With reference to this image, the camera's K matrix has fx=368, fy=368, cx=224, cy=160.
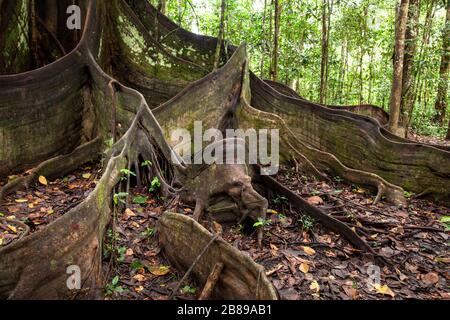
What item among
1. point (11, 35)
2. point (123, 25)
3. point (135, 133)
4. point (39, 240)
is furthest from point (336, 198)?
point (11, 35)

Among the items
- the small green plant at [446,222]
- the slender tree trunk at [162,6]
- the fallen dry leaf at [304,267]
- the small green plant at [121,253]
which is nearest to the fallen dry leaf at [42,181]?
the small green plant at [121,253]

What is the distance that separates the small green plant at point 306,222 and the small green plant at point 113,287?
2062 mm

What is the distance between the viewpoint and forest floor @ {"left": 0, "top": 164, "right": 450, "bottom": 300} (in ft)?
10.3

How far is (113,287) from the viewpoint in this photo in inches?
117

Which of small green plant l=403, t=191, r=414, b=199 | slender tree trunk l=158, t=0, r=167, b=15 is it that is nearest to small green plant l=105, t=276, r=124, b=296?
small green plant l=403, t=191, r=414, b=199

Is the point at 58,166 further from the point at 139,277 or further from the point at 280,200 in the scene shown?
the point at 280,200

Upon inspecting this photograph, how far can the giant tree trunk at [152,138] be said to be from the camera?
9.09ft

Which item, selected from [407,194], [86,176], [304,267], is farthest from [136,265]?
[407,194]

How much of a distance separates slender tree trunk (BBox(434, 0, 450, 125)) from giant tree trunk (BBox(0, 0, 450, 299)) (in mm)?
4239

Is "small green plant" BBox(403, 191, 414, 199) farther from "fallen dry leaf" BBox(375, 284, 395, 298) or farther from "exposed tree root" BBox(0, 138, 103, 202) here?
"exposed tree root" BBox(0, 138, 103, 202)

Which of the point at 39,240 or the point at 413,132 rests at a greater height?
the point at 413,132

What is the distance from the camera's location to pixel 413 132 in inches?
424
